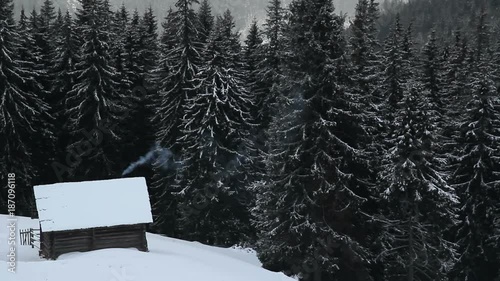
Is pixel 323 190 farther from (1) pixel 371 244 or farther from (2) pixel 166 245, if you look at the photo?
(2) pixel 166 245

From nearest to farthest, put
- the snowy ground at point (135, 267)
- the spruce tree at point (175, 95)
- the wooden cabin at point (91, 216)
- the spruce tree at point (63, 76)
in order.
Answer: the snowy ground at point (135, 267) < the wooden cabin at point (91, 216) < the spruce tree at point (175, 95) < the spruce tree at point (63, 76)

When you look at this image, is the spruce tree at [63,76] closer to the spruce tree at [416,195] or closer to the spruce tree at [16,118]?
the spruce tree at [16,118]

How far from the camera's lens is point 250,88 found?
43188 millimetres

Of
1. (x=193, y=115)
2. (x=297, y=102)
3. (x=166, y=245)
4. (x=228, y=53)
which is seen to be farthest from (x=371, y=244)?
(x=228, y=53)

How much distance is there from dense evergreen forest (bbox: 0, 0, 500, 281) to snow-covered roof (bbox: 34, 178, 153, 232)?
6.47m

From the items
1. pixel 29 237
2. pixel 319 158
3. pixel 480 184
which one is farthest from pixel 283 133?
pixel 29 237

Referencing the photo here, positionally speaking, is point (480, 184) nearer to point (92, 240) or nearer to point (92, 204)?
point (92, 204)

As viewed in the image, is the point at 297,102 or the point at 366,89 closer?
the point at 297,102

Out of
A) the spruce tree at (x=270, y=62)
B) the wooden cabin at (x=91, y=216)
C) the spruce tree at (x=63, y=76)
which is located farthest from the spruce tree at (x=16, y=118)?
the spruce tree at (x=270, y=62)

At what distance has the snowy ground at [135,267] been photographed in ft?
69.9

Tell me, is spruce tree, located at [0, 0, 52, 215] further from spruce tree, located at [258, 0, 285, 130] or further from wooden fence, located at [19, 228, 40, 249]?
spruce tree, located at [258, 0, 285, 130]

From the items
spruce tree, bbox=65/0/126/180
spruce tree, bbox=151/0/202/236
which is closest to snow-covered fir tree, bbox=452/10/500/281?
spruce tree, bbox=151/0/202/236

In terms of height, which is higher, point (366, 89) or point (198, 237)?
point (366, 89)

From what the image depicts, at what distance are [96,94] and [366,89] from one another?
18.5 metres
